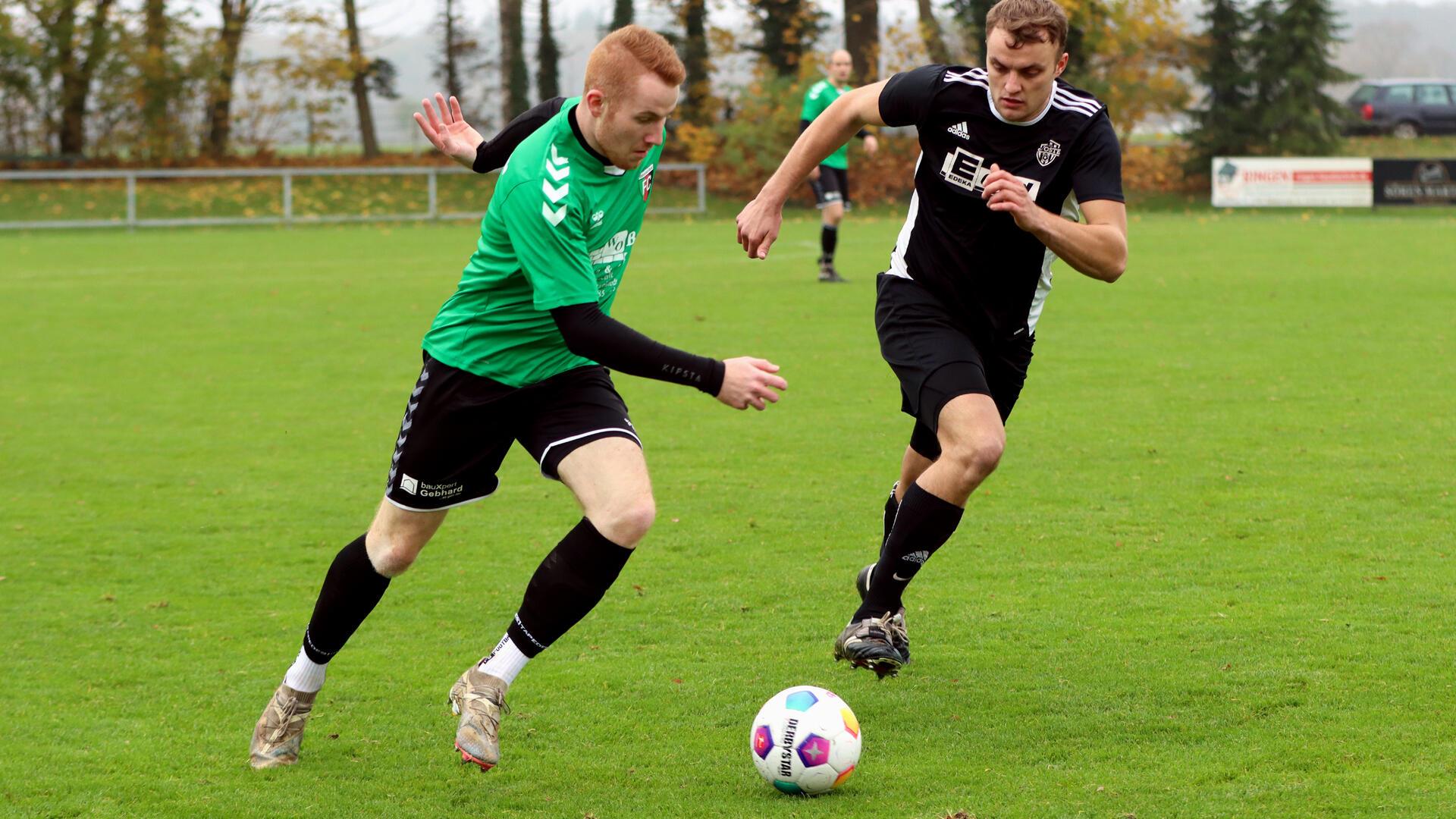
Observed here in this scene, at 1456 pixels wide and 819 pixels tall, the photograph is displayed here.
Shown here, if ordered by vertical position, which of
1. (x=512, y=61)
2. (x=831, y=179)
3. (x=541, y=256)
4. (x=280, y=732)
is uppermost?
(x=512, y=61)

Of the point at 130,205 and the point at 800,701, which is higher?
the point at 130,205

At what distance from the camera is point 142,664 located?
199 inches

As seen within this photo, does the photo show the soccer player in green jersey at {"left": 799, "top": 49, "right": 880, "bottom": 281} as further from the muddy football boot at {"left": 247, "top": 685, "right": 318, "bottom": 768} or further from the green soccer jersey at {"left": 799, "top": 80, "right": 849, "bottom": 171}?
the muddy football boot at {"left": 247, "top": 685, "right": 318, "bottom": 768}

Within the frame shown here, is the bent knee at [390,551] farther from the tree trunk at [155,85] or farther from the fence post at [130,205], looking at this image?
the tree trunk at [155,85]

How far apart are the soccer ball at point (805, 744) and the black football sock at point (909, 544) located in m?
0.80

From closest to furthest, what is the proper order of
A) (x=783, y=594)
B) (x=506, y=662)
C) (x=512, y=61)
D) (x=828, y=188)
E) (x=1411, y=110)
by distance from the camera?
(x=506, y=662) < (x=783, y=594) < (x=828, y=188) < (x=1411, y=110) < (x=512, y=61)

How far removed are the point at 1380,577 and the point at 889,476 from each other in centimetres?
268

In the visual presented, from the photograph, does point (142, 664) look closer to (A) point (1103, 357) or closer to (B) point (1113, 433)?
(B) point (1113, 433)

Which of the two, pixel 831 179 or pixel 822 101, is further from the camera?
pixel 822 101

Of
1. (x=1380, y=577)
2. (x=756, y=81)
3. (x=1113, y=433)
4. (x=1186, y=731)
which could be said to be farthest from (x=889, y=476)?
(x=756, y=81)

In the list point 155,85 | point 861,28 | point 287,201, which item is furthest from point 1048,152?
point 155,85

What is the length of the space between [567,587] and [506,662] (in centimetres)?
26

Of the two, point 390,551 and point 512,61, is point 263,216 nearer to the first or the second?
point 512,61

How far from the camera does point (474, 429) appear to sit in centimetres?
421
